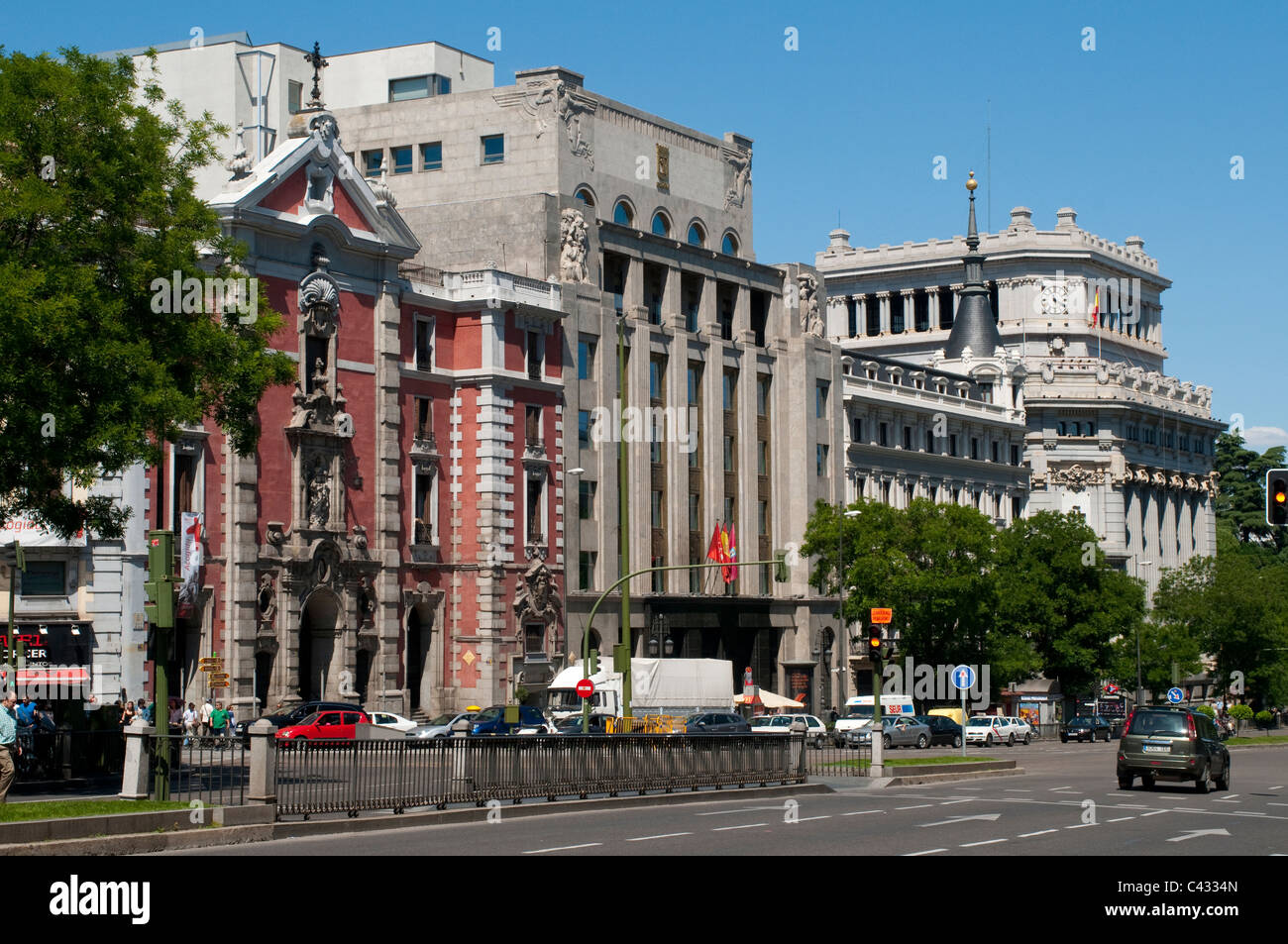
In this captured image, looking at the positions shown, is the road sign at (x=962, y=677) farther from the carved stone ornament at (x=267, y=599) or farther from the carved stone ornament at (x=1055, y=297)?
the carved stone ornament at (x=1055, y=297)

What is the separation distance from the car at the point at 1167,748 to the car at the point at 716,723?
22.6m

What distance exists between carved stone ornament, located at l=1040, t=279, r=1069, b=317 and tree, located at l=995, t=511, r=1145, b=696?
57.1 m

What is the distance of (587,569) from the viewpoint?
80875 mm

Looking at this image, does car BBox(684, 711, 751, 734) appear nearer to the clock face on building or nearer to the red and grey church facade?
the red and grey church facade

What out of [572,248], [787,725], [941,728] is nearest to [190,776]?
[787,725]

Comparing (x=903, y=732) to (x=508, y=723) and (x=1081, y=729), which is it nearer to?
(x=1081, y=729)

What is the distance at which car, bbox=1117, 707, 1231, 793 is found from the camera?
41.6 m

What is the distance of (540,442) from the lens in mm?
77688

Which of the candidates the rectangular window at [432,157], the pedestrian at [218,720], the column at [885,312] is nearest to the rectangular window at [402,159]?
the rectangular window at [432,157]

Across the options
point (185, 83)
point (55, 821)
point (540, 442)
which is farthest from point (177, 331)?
point (185, 83)

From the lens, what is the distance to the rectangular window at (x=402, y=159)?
285 ft

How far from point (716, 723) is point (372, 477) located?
15.2m

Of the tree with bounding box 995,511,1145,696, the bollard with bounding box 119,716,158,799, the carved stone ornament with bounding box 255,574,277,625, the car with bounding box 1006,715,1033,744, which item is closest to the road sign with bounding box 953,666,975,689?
the carved stone ornament with bounding box 255,574,277,625
